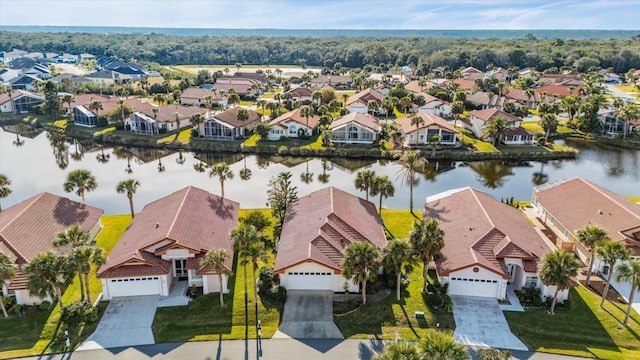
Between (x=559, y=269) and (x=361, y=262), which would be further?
(x=361, y=262)

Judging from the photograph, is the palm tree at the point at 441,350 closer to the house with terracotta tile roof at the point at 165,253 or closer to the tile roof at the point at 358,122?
the house with terracotta tile roof at the point at 165,253

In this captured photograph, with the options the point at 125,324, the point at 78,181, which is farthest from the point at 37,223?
the point at 125,324

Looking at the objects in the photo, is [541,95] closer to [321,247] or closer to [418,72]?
[418,72]

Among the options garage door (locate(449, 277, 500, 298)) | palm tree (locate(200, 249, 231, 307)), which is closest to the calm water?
garage door (locate(449, 277, 500, 298))

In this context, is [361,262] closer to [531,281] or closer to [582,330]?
[531,281]

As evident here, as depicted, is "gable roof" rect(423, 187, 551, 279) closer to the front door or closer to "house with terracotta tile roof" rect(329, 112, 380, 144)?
the front door

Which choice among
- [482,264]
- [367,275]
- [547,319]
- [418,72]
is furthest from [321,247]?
[418,72]
